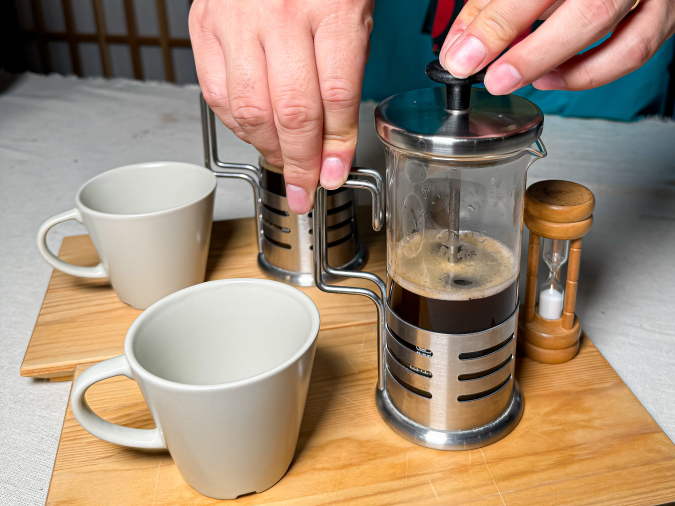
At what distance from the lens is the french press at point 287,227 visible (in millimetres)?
521

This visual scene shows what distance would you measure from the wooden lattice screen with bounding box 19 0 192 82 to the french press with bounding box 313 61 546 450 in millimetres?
1230

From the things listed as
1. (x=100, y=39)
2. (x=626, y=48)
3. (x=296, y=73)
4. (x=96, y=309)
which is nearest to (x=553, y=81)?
(x=626, y=48)

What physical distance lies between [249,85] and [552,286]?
A: 237mm

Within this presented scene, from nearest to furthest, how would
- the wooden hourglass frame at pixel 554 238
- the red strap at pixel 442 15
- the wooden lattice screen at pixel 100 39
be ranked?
the wooden hourglass frame at pixel 554 238 → the red strap at pixel 442 15 → the wooden lattice screen at pixel 100 39

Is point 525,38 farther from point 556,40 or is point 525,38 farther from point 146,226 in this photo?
point 146,226

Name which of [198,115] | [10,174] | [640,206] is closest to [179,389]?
[640,206]

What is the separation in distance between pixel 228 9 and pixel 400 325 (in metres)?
0.19

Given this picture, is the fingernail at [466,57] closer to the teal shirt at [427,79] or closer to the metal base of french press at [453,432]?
the metal base of french press at [453,432]

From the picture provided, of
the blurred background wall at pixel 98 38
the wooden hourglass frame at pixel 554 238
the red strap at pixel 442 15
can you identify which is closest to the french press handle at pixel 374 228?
the wooden hourglass frame at pixel 554 238

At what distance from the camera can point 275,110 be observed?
32cm

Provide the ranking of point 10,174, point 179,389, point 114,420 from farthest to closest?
point 10,174 → point 114,420 → point 179,389

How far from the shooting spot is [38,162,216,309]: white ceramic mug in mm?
456

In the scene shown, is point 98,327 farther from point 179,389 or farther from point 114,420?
point 179,389

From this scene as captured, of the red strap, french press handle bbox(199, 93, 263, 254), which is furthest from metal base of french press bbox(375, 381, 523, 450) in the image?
the red strap
